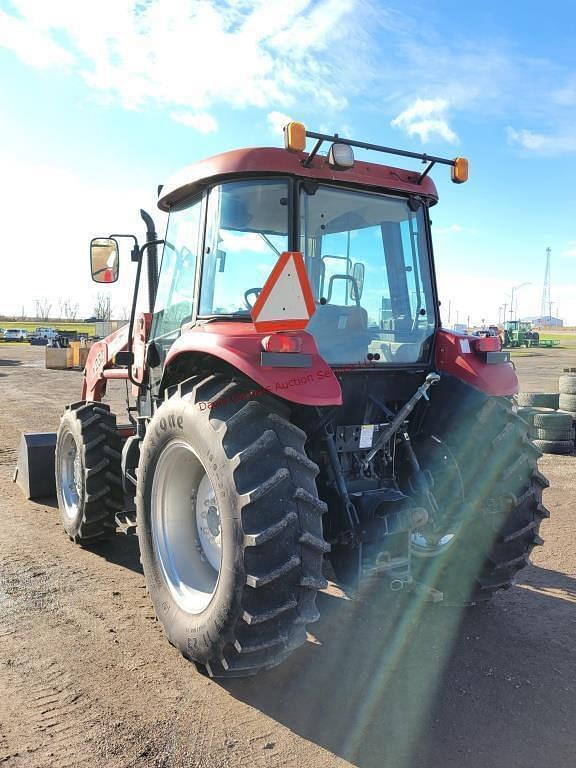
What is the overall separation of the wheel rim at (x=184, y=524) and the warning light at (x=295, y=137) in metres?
1.73

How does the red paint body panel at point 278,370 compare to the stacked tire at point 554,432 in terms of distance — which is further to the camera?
the stacked tire at point 554,432

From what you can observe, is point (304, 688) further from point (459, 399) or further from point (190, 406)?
point (459, 399)

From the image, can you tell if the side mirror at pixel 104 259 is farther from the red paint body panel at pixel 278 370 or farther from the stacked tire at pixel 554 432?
the stacked tire at pixel 554 432

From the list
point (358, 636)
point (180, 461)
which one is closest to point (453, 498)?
point (358, 636)

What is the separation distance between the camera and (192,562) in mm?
3633

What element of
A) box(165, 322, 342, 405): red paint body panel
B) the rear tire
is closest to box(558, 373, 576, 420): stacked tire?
the rear tire

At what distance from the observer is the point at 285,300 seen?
Answer: 3.00 metres

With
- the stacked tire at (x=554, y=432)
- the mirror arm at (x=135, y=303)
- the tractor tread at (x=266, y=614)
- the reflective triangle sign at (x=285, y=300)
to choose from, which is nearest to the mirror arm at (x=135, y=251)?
the mirror arm at (x=135, y=303)

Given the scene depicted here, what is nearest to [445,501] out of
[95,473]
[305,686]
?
[305,686]

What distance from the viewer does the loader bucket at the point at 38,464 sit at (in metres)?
6.29

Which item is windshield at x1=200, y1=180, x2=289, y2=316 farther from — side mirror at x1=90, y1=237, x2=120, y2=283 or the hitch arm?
side mirror at x1=90, y1=237, x2=120, y2=283

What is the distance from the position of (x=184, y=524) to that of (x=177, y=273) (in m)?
1.67

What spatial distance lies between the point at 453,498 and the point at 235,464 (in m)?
1.67

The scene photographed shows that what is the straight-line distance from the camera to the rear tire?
4848 mm
